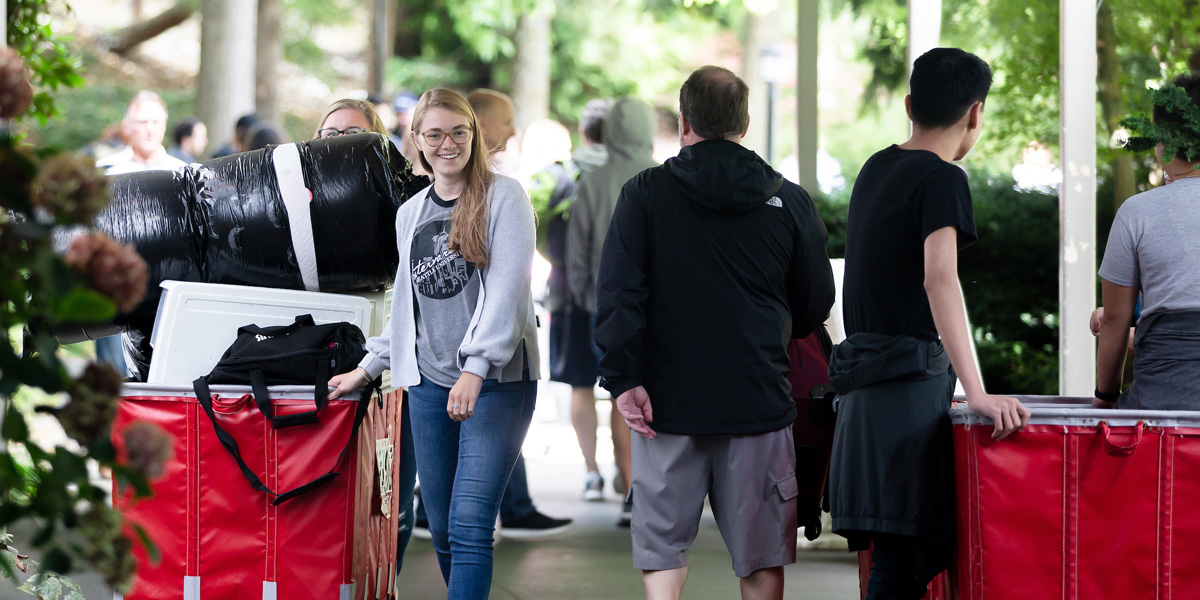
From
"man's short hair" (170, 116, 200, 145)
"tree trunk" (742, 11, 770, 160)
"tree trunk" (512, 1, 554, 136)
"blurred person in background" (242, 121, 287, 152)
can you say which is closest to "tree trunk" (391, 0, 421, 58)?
"tree trunk" (512, 1, 554, 136)

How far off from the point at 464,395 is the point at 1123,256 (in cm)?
180

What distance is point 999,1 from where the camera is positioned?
758cm

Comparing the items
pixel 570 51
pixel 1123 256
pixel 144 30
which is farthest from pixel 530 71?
pixel 1123 256

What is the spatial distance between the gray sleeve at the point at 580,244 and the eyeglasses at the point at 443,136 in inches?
102

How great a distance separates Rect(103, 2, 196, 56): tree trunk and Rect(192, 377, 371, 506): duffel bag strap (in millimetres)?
26868

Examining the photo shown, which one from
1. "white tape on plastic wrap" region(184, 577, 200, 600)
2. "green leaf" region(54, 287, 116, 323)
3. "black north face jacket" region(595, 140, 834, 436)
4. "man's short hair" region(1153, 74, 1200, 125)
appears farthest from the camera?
"white tape on plastic wrap" region(184, 577, 200, 600)

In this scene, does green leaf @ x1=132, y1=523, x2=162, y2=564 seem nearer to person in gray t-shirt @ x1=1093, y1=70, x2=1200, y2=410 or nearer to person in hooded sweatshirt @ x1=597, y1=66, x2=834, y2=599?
person in hooded sweatshirt @ x1=597, y1=66, x2=834, y2=599

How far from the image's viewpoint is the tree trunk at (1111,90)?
272 inches

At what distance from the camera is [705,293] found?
131 inches

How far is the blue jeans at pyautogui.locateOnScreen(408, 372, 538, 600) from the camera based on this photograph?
352cm

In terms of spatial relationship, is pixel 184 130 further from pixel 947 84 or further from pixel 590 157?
pixel 947 84

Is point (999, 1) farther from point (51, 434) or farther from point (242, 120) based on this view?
point (51, 434)

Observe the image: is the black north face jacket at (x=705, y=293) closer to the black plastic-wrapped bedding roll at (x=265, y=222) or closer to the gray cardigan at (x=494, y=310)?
the gray cardigan at (x=494, y=310)

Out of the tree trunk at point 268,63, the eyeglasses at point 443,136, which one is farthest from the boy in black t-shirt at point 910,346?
the tree trunk at point 268,63
